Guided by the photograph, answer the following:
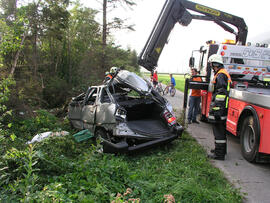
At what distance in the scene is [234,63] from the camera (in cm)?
668

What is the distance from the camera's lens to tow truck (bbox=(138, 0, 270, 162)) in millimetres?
4707

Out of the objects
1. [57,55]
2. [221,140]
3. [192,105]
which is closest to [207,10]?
[192,105]

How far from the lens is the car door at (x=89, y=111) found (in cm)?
564

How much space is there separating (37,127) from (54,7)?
23.0 ft

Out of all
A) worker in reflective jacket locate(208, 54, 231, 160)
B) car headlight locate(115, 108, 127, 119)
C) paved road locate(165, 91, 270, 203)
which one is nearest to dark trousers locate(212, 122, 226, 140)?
worker in reflective jacket locate(208, 54, 231, 160)

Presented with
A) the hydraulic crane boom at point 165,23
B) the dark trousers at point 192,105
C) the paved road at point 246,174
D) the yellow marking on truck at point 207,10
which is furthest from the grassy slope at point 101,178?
the yellow marking on truck at point 207,10

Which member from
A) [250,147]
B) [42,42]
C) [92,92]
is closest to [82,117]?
[92,92]

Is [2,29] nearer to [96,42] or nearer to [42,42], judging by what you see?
[42,42]

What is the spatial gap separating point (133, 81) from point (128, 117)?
3.46ft

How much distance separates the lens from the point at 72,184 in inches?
114

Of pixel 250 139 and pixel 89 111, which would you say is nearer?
pixel 250 139

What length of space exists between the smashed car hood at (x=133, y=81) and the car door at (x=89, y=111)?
0.97m

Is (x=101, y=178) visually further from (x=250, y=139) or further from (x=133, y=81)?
(x=250, y=139)

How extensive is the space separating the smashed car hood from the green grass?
1.69 m
